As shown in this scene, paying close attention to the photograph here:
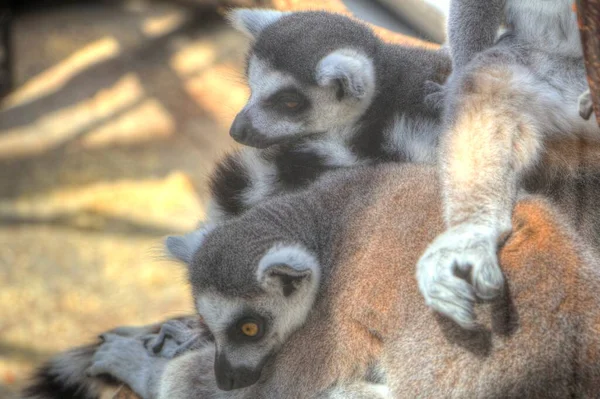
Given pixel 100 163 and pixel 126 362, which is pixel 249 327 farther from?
pixel 100 163

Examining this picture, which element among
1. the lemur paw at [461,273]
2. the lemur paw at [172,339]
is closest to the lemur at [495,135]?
the lemur paw at [461,273]

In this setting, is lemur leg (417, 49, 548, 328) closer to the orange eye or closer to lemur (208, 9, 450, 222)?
lemur (208, 9, 450, 222)

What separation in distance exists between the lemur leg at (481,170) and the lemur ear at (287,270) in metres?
0.34

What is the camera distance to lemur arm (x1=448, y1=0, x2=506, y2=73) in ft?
7.98

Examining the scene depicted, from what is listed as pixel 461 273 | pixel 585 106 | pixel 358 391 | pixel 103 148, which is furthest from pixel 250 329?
pixel 103 148

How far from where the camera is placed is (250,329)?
2285 mm

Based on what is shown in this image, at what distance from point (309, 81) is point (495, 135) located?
91 centimetres

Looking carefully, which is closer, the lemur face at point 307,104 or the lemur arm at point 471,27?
the lemur arm at point 471,27

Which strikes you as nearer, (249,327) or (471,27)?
(249,327)

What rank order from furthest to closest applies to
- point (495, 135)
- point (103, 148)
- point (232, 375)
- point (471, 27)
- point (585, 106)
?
1. point (103, 148)
2. point (471, 27)
3. point (232, 375)
4. point (495, 135)
5. point (585, 106)

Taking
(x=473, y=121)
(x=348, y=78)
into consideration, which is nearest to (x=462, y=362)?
(x=473, y=121)

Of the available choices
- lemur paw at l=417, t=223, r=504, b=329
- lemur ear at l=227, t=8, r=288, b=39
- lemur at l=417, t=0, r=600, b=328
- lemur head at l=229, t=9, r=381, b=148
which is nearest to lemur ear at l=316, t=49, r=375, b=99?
lemur head at l=229, t=9, r=381, b=148

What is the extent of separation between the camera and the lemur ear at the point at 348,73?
2.72 meters

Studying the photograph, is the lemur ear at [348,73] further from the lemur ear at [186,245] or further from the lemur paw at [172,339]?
the lemur paw at [172,339]
